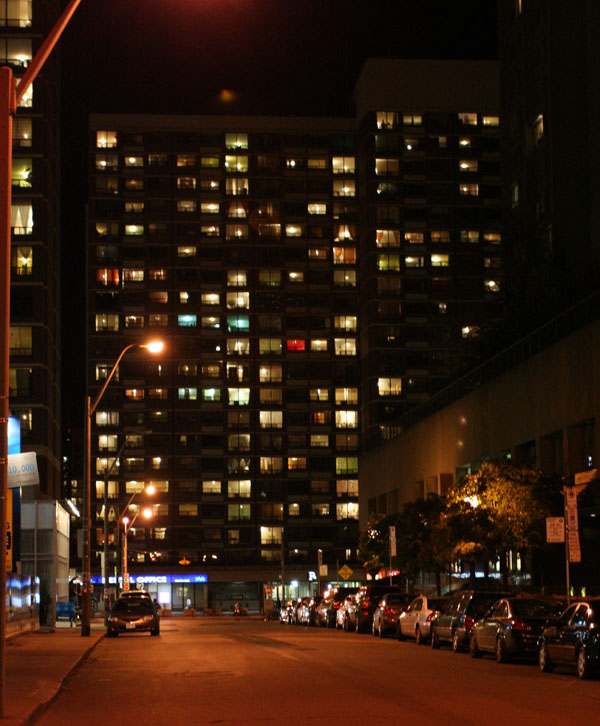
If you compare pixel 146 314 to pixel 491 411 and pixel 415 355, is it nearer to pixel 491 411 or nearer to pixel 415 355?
pixel 415 355

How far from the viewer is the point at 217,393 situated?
430 ft

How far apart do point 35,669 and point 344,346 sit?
108m

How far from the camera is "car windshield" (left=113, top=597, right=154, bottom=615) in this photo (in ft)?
148

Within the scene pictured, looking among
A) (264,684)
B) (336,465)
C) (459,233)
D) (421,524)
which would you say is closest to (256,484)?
(336,465)

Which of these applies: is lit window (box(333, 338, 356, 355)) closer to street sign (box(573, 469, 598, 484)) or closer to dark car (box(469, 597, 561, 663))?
street sign (box(573, 469, 598, 484))

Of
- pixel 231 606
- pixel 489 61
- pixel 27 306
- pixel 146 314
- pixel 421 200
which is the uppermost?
pixel 489 61

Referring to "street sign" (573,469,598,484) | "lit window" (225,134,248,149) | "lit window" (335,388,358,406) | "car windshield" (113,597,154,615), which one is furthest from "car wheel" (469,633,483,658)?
"lit window" (225,134,248,149)

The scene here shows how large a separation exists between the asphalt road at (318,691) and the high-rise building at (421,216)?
9665cm

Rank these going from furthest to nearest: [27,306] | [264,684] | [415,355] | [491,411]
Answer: [415,355] → [27,306] → [491,411] → [264,684]

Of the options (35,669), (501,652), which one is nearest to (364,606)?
(501,652)

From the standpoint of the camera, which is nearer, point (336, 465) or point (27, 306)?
point (27, 306)

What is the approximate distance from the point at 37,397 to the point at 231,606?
56.7m

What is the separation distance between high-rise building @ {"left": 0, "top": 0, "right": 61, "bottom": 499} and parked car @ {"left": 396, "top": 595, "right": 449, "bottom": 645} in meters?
41.8

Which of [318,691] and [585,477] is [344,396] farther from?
[318,691]
